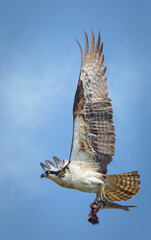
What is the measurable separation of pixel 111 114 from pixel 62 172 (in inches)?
75.4

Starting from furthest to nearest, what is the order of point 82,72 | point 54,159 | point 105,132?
point 54,159, point 82,72, point 105,132

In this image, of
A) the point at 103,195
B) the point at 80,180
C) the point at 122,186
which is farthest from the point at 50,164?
the point at 122,186

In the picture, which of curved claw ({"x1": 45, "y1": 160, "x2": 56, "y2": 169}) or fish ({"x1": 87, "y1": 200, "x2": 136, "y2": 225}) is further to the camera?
curved claw ({"x1": 45, "y1": 160, "x2": 56, "y2": 169})

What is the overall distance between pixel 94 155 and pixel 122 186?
43.2 inches

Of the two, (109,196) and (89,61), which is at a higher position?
(89,61)

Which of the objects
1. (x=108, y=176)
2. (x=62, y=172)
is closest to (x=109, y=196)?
(x=108, y=176)

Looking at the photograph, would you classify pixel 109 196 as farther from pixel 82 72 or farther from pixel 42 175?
pixel 82 72

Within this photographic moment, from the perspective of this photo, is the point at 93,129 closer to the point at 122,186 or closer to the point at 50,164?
the point at 122,186

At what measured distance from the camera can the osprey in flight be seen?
9.77 m

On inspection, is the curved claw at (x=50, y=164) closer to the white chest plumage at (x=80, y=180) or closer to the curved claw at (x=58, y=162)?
the curved claw at (x=58, y=162)

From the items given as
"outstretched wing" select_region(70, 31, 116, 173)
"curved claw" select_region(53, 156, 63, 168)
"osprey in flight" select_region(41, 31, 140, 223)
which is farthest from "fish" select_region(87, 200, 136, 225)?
"curved claw" select_region(53, 156, 63, 168)

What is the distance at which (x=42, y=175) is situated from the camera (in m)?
9.85

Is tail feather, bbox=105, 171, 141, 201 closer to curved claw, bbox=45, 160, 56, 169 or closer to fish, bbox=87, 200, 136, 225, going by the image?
fish, bbox=87, 200, 136, 225

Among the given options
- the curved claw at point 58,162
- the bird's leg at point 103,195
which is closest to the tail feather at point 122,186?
the bird's leg at point 103,195
